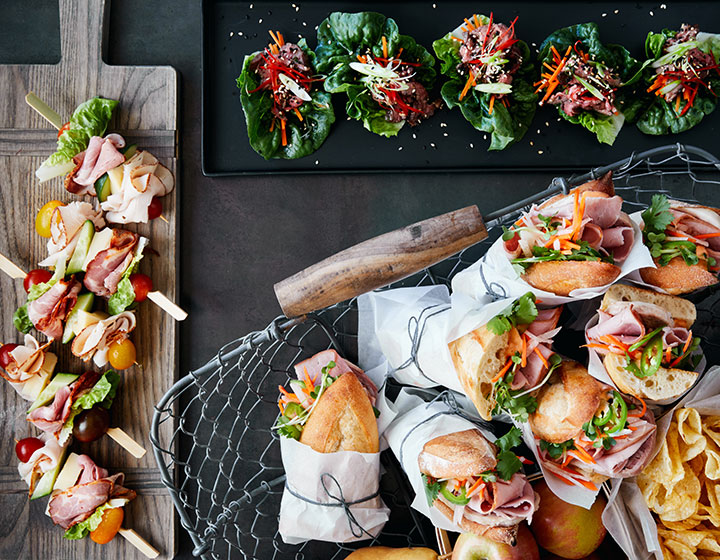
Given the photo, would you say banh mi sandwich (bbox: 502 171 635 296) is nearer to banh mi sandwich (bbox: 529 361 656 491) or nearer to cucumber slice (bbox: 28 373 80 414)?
banh mi sandwich (bbox: 529 361 656 491)

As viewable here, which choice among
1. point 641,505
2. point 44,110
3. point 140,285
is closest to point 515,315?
point 641,505

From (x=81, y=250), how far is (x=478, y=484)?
1.15m

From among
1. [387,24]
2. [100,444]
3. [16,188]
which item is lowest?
[100,444]

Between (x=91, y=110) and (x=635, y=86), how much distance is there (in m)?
1.46

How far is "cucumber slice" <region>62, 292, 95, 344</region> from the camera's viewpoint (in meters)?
1.52

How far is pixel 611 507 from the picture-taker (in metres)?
1.16

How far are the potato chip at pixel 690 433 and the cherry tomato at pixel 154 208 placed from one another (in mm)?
1323

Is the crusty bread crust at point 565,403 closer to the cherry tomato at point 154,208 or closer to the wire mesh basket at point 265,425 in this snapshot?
the wire mesh basket at point 265,425

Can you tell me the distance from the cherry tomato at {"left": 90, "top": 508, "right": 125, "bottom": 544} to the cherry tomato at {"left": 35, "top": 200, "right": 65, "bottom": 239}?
0.76 metres

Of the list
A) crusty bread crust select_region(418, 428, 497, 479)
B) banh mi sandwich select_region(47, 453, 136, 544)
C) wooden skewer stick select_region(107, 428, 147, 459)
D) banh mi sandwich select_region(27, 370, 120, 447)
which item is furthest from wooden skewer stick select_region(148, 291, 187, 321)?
crusty bread crust select_region(418, 428, 497, 479)

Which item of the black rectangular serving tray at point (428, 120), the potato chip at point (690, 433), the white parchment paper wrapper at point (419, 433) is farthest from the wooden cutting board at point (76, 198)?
the potato chip at point (690, 433)

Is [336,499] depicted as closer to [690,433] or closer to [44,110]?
[690,433]

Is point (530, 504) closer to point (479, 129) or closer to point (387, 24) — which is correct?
point (479, 129)

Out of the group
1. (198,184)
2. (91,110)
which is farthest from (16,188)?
(198,184)
